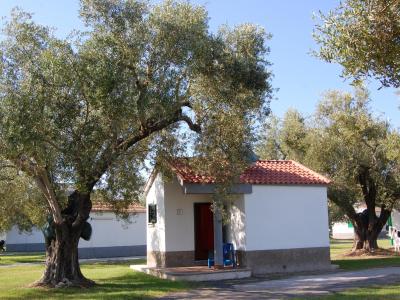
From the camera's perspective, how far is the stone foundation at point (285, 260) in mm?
19672

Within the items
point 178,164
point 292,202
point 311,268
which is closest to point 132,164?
point 178,164

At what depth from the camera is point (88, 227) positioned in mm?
19188

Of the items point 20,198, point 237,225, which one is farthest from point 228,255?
point 20,198

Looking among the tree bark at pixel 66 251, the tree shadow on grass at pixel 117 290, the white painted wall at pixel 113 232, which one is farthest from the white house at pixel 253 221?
the white painted wall at pixel 113 232

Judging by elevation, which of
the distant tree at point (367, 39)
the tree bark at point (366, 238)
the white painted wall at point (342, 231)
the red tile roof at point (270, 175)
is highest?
the distant tree at point (367, 39)

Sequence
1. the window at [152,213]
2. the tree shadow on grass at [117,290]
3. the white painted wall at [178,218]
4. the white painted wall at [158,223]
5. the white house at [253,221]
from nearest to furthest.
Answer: the tree shadow on grass at [117,290] < the white house at [253,221] < the white painted wall at [178,218] < the white painted wall at [158,223] < the window at [152,213]

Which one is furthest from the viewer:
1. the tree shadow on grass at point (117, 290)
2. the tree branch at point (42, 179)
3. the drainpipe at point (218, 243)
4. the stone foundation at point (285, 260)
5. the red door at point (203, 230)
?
the red door at point (203, 230)

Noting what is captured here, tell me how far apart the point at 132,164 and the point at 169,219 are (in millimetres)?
4509

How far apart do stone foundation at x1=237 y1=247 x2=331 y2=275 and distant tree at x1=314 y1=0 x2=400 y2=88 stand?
37.9ft

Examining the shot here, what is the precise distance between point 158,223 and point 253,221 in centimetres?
414

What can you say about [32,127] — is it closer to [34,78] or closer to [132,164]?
[34,78]

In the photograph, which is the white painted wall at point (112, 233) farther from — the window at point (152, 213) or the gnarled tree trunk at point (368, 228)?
the gnarled tree trunk at point (368, 228)

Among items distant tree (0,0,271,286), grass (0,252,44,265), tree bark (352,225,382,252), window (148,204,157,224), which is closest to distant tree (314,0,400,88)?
distant tree (0,0,271,286)

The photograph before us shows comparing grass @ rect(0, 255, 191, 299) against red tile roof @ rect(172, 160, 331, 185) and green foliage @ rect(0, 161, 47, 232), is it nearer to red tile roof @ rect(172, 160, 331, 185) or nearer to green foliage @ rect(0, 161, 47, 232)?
green foliage @ rect(0, 161, 47, 232)
